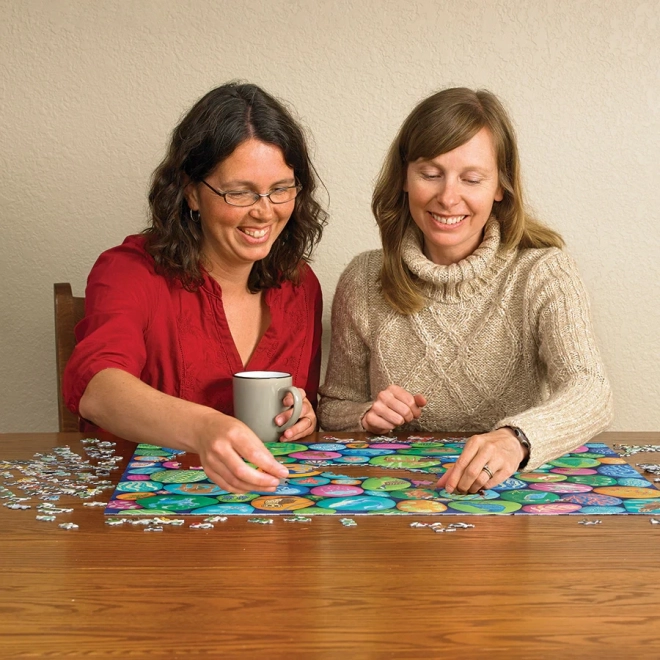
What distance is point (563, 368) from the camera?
197 centimetres

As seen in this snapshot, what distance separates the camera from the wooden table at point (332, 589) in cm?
96

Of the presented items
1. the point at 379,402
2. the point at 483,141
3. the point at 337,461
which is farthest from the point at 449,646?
the point at 483,141

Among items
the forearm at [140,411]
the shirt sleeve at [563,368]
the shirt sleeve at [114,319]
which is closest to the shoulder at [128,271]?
the shirt sleeve at [114,319]

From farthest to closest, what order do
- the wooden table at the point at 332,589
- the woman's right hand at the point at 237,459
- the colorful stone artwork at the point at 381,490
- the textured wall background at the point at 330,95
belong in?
the textured wall background at the point at 330,95 → the colorful stone artwork at the point at 381,490 → the woman's right hand at the point at 237,459 → the wooden table at the point at 332,589

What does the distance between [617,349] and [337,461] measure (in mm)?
1683

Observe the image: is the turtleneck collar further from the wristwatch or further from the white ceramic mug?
the wristwatch

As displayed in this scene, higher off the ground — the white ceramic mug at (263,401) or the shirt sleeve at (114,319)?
the shirt sleeve at (114,319)

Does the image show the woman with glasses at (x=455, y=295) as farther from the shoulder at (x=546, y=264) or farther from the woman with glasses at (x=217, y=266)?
the woman with glasses at (x=217, y=266)

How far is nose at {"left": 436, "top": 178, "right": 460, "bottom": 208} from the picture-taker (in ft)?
6.91

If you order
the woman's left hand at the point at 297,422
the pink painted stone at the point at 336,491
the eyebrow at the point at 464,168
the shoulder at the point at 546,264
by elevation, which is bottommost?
the pink painted stone at the point at 336,491

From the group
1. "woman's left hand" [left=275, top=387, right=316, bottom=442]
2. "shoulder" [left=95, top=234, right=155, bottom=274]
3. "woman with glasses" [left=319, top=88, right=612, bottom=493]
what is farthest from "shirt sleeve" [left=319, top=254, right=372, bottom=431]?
"shoulder" [left=95, top=234, right=155, bottom=274]

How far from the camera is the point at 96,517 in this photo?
4.50 feet

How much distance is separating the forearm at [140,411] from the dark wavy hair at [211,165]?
0.52 meters

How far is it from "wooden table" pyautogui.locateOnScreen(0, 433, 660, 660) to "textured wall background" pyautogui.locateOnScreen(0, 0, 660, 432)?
175 centimetres
